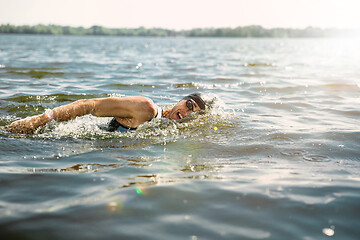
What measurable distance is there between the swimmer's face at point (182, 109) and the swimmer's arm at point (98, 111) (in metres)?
0.85

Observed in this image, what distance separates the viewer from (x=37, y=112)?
Result: 827cm

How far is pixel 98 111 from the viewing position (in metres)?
5.72

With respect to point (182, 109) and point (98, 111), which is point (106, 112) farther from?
point (182, 109)

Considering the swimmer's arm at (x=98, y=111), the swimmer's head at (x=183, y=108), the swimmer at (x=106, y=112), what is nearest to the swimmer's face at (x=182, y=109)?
the swimmer's head at (x=183, y=108)

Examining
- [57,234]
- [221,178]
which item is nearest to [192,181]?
[221,178]

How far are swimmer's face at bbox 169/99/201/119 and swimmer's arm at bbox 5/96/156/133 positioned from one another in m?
0.85

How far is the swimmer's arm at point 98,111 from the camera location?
5.71 metres

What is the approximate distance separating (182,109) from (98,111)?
1.75m

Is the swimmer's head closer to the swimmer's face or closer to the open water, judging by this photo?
the swimmer's face

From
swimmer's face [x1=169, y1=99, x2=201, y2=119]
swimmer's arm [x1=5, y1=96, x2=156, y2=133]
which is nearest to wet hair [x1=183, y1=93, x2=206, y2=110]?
swimmer's face [x1=169, y1=99, x2=201, y2=119]

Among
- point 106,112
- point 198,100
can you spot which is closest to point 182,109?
point 198,100

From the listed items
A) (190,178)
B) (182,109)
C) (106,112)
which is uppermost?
(106,112)

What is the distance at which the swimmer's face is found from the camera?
22.3 feet

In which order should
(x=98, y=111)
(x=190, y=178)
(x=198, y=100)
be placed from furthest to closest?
1. (x=198, y=100)
2. (x=98, y=111)
3. (x=190, y=178)
